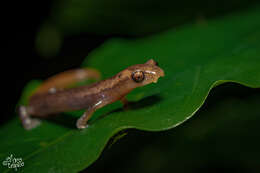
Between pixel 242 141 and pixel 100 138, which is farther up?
pixel 100 138

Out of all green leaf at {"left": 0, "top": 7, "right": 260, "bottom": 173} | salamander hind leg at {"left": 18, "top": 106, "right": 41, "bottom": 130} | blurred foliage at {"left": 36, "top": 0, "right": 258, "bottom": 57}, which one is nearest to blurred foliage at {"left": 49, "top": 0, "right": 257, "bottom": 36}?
blurred foliage at {"left": 36, "top": 0, "right": 258, "bottom": 57}

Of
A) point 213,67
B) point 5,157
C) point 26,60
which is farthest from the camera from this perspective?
point 26,60

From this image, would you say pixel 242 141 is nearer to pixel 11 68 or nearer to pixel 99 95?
pixel 99 95

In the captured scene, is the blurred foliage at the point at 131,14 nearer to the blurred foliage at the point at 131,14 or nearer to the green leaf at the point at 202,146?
the blurred foliage at the point at 131,14

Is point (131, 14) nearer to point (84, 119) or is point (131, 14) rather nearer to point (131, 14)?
point (131, 14)

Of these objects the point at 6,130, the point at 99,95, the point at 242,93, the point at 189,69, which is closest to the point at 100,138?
the point at 99,95
